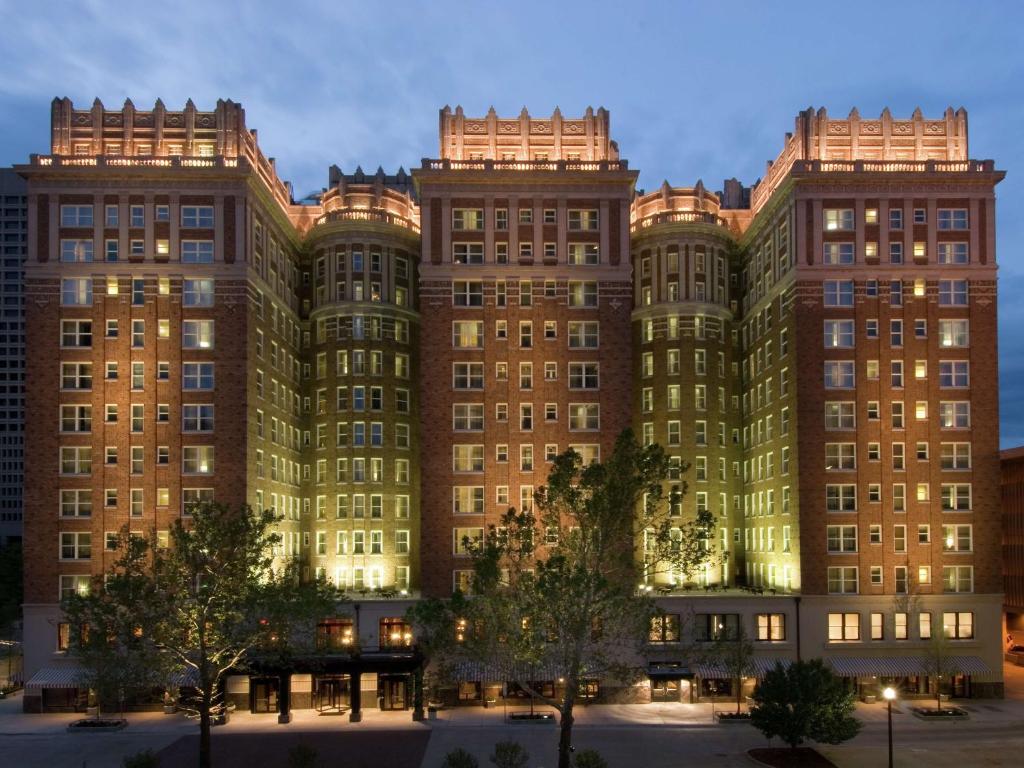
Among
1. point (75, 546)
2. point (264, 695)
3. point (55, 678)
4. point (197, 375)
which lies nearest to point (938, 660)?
point (264, 695)

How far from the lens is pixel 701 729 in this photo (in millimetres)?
68125

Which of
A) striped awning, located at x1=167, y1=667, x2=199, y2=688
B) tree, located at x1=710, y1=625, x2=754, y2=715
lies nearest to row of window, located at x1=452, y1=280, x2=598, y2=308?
tree, located at x1=710, y1=625, x2=754, y2=715

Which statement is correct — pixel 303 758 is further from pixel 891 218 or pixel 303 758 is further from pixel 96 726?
pixel 891 218

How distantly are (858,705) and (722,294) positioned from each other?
36.3 m

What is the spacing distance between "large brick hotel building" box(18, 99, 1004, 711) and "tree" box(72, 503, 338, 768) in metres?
14.4

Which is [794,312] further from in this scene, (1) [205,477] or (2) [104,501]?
(2) [104,501]

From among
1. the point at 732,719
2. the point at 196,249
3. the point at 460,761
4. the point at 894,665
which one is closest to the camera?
the point at 460,761

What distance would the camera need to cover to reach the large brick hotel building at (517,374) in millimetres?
76812

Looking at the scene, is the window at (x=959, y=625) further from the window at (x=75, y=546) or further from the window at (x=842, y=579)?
the window at (x=75, y=546)

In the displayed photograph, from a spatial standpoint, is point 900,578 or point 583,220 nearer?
point 900,578

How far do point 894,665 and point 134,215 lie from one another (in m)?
65.9

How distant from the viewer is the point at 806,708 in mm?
58250

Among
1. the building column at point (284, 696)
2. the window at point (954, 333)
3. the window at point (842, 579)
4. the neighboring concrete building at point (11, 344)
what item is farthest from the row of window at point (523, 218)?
the neighboring concrete building at point (11, 344)

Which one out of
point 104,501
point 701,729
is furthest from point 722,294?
point 104,501
